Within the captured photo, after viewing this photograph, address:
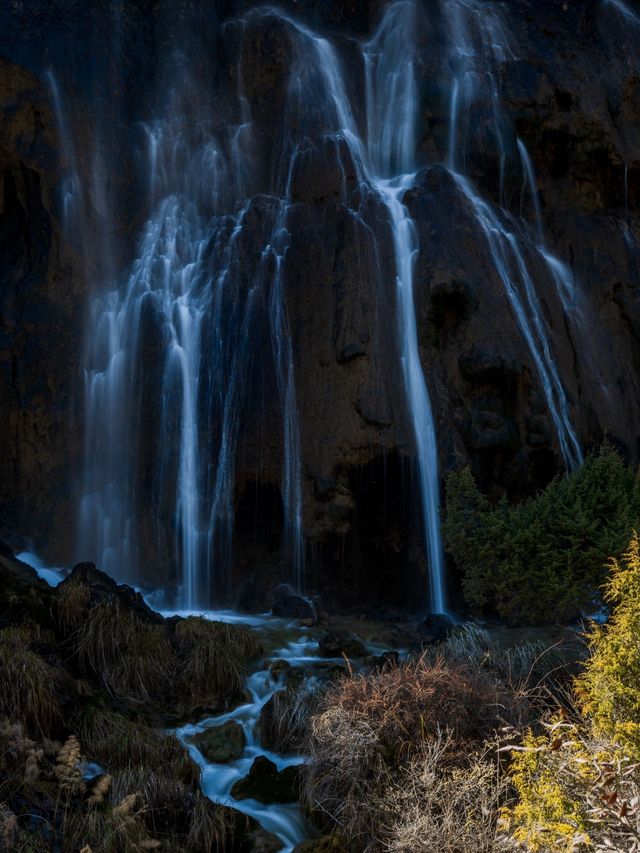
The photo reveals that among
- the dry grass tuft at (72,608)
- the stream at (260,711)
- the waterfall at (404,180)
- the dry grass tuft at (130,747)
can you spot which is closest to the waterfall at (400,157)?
the waterfall at (404,180)

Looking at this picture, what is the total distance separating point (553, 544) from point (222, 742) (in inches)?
268

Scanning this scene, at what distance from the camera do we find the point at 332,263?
22125 millimetres

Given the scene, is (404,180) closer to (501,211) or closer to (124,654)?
(501,211)

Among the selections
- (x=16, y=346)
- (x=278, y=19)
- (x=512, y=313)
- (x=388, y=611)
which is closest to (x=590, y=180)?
(x=512, y=313)

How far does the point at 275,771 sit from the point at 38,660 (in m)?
3.03

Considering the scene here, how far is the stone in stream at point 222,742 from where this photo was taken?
1073 centimetres

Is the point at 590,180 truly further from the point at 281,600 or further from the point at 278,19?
the point at 281,600

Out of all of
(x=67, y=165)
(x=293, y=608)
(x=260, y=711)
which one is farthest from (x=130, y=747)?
(x=67, y=165)

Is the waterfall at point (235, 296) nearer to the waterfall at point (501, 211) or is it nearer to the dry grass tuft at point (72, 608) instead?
the waterfall at point (501, 211)

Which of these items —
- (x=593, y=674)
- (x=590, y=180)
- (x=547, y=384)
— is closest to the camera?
(x=593, y=674)

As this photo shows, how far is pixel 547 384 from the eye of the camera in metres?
21.6

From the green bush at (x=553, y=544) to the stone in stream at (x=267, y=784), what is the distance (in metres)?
6.04

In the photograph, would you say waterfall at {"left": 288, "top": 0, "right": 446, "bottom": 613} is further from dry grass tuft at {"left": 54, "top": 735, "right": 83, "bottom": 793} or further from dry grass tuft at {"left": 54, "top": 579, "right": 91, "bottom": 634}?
dry grass tuft at {"left": 54, "top": 735, "right": 83, "bottom": 793}

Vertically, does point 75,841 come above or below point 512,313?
below
